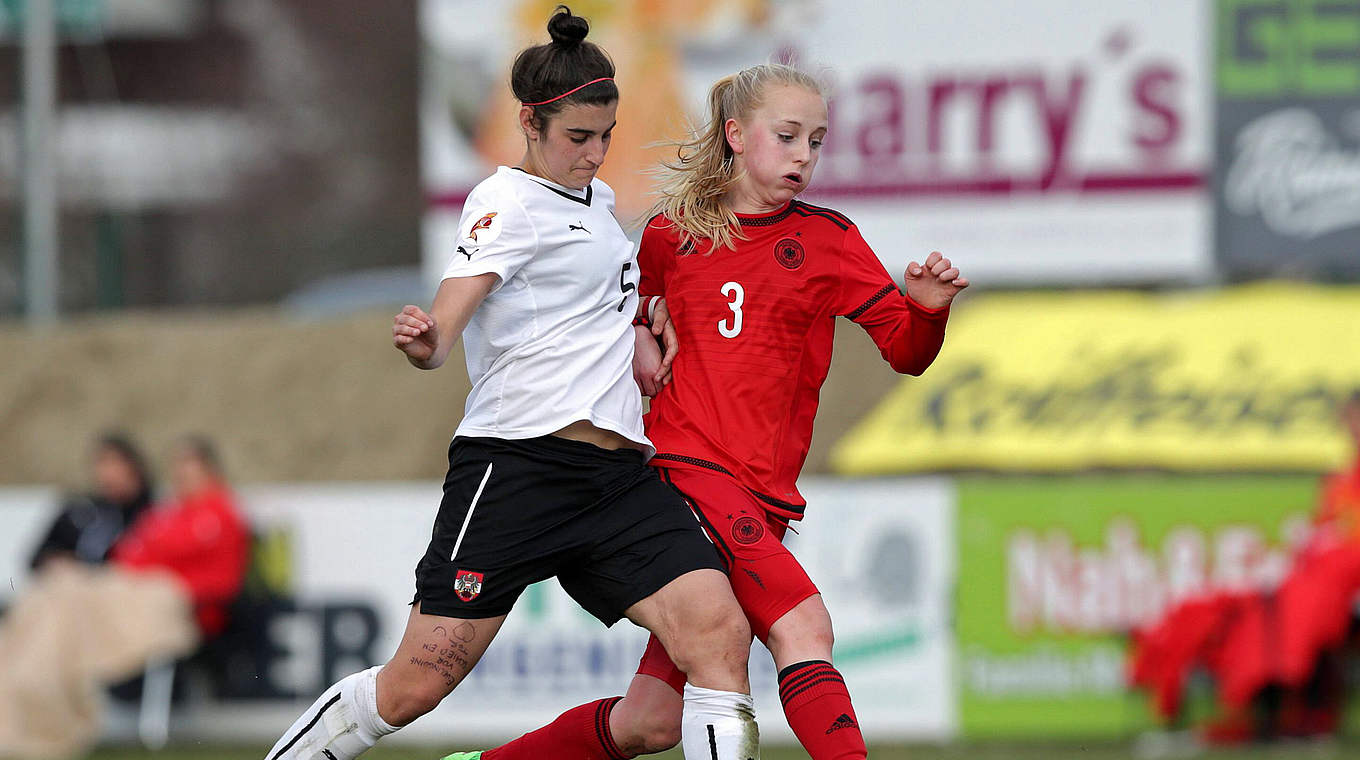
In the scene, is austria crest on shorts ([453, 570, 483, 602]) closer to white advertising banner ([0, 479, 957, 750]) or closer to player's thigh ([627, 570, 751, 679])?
player's thigh ([627, 570, 751, 679])

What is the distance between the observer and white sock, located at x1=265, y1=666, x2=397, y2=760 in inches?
178

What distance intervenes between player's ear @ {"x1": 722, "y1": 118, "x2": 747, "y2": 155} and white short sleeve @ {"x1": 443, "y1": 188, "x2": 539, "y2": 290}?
596 millimetres

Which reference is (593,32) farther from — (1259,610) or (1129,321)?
(1259,610)

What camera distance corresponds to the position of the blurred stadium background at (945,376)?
9.84m

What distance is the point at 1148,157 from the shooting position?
40.9 ft

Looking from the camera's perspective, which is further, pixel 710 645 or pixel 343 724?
pixel 343 724

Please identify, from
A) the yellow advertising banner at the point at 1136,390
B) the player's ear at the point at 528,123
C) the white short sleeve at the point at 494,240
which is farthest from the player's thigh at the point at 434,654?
the yellow advertising banner at the point at 1136,390

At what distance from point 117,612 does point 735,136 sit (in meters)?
6.61

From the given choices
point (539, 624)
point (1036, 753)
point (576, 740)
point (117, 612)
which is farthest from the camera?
point (117, 612)

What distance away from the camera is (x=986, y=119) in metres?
12.6

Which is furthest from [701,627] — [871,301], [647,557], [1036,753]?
[1036,753]

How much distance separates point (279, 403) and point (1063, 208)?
5.59 m

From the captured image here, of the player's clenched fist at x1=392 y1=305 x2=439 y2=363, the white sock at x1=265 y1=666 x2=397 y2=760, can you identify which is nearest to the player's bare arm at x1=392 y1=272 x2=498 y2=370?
the player's clenched fist at x1=392 y1=305 x2=439 y2=363

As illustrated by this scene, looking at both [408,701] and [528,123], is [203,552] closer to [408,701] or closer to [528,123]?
[408,701]
